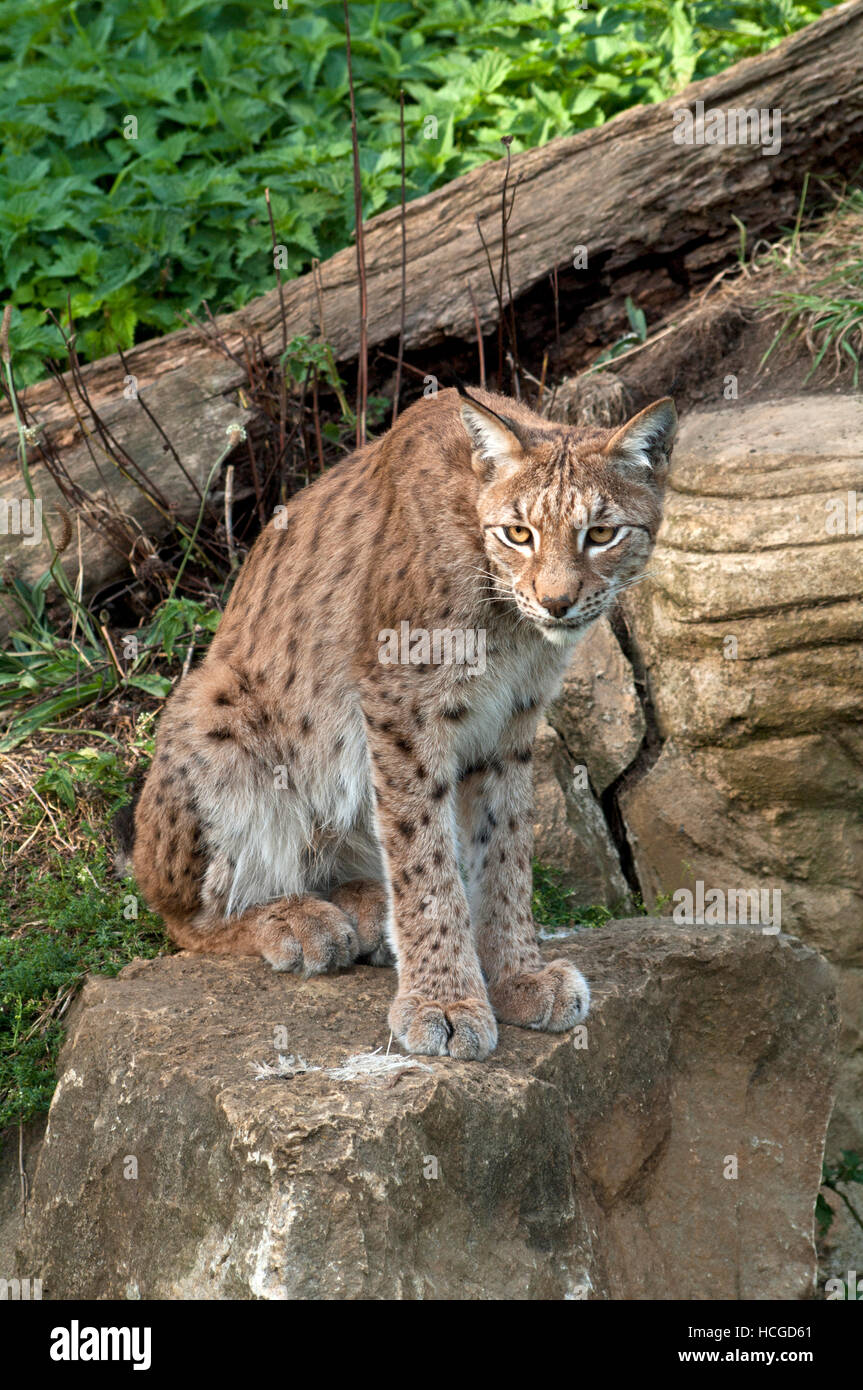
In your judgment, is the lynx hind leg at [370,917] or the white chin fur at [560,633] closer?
the white chin fur at [560,633]

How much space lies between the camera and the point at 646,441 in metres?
4.09

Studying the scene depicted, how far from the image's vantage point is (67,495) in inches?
264

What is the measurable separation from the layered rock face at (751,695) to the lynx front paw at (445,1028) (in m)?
2.19

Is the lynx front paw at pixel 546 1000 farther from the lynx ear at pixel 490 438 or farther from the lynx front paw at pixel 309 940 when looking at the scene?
the lynx ear at pixel 490 438

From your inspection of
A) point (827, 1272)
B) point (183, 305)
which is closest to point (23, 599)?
point (183, 305)

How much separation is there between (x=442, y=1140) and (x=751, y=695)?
2.99m

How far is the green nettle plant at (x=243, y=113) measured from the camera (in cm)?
753

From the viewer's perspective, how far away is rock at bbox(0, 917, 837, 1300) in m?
3.44

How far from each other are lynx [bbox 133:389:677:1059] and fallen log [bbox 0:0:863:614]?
2.32 m

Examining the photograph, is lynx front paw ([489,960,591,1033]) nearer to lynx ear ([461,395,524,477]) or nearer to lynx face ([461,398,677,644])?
lynx face ([461,398,677,644])

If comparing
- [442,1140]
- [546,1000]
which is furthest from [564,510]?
[442,1140]

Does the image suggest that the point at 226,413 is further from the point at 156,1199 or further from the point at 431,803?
the point at 156,1199

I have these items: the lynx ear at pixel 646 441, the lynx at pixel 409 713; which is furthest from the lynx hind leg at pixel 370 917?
the lynx ear at pixel 646 441

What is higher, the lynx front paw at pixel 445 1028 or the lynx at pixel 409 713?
the lynx at pixel 409 713
